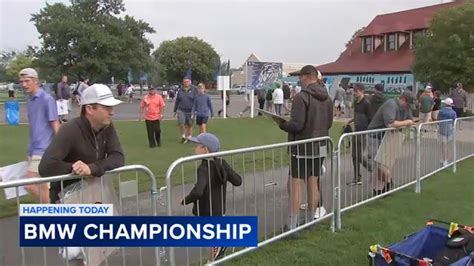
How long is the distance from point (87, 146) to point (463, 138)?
935cm

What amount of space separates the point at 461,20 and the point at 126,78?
149 feet

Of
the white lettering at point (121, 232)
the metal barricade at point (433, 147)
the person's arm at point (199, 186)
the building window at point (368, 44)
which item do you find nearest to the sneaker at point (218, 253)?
the person's arm at point (199, 186)

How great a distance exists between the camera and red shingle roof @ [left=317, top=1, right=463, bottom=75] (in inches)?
1699

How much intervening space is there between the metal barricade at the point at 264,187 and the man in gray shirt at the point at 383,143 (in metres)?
1.32

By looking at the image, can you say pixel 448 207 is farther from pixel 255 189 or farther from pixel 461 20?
pixel 461 20

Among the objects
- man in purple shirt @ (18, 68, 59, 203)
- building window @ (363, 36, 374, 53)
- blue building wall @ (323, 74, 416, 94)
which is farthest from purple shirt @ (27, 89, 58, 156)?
building window @ (363, 36, 374, 53)

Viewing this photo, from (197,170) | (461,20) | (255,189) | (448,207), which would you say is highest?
(461,20)

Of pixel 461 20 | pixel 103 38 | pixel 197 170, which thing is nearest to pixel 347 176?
pixel 197 170

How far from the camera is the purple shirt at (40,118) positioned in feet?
18.6

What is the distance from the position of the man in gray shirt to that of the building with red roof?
33730 mm

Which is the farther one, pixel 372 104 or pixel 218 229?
pixel 372 104

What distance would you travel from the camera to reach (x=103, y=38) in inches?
2260

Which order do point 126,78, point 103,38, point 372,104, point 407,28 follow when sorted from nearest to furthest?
point 372,104 < point 407,28 < point 103,38 < point 126,78

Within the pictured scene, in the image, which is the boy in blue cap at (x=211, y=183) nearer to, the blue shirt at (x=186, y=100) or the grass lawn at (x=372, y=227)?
the grass lawn at (x=372, y=227)
